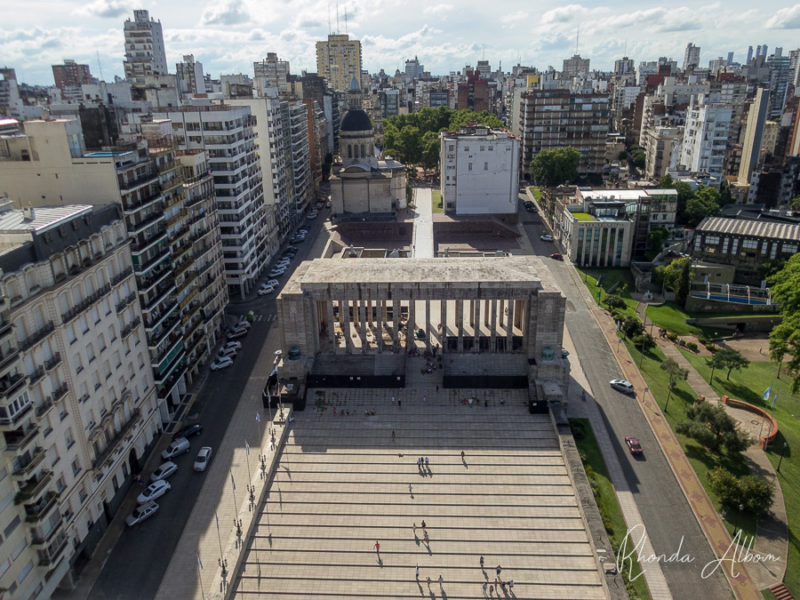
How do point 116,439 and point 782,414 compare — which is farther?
point 782,414

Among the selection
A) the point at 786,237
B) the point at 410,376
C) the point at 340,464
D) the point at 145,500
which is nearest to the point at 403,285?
the point at 410,376

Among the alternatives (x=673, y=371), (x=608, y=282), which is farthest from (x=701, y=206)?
(x=673, y=371)

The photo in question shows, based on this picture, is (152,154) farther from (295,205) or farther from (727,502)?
(295,205)

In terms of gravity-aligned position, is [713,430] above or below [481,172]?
below

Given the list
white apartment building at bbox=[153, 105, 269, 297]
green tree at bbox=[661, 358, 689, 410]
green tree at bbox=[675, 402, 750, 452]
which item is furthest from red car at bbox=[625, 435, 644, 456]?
white apartment building at bbox=[153, 105, 269, 297]

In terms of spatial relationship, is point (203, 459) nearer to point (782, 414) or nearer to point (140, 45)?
point (782, 414)

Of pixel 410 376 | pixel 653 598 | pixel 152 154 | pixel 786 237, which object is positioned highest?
pixel 152 154
